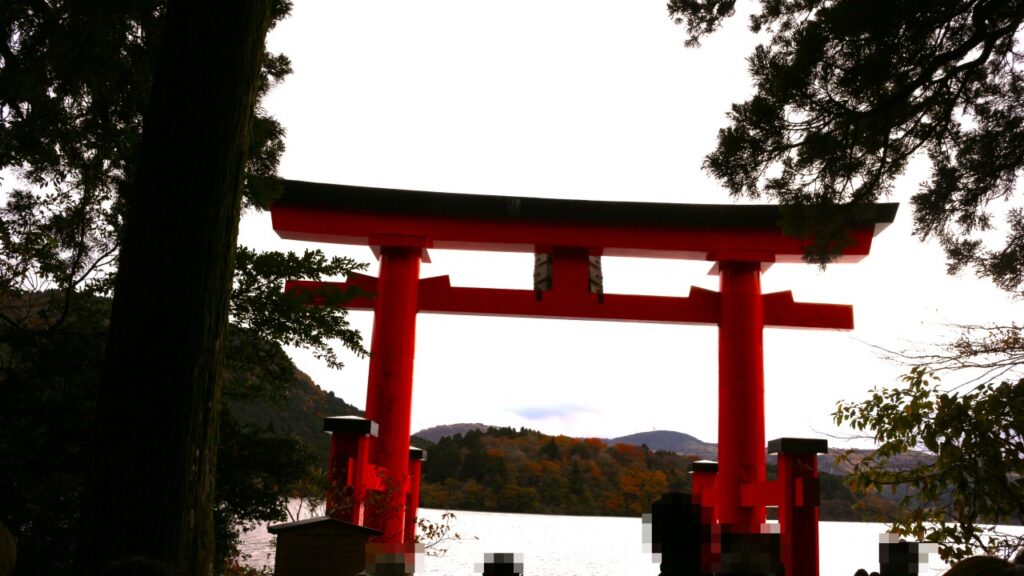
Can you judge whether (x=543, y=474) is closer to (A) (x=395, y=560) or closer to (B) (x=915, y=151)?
(B) (x=915, y=151)

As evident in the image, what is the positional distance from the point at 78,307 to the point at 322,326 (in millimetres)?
1144

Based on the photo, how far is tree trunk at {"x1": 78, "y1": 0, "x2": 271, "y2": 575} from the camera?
6.14ft

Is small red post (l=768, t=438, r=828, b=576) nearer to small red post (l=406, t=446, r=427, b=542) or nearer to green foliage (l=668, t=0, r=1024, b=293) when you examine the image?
green foliage (l=668, t=0, r=1024, b=293)

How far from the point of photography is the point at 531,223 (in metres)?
6.55

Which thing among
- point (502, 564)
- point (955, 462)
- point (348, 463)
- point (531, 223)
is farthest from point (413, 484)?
point (502, 564)

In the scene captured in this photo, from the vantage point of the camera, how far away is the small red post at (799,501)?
3721 millimetres

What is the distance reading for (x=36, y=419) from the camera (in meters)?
3.00

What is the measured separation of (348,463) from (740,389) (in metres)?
3.53

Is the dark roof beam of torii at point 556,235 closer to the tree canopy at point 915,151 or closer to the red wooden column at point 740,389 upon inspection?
the red wooden column at point 740,389

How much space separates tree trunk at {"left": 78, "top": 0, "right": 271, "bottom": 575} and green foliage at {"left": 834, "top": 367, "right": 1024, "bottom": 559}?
10.0 ft

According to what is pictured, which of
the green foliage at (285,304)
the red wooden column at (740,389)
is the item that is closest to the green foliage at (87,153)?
the green foliage at (285,304)

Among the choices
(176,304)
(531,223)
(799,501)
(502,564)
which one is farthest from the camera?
(531,223)

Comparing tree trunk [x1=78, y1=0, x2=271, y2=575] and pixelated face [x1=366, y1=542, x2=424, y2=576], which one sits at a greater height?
tree trunk [x1=78, y1=0, x2=271, y2=575]

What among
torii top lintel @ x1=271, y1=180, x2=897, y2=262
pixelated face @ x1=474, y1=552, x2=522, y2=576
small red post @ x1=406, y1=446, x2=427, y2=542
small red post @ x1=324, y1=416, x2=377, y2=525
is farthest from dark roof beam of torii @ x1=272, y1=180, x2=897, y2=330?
pixelated face @ x1=474, y1=552, x2=522, y2=576
